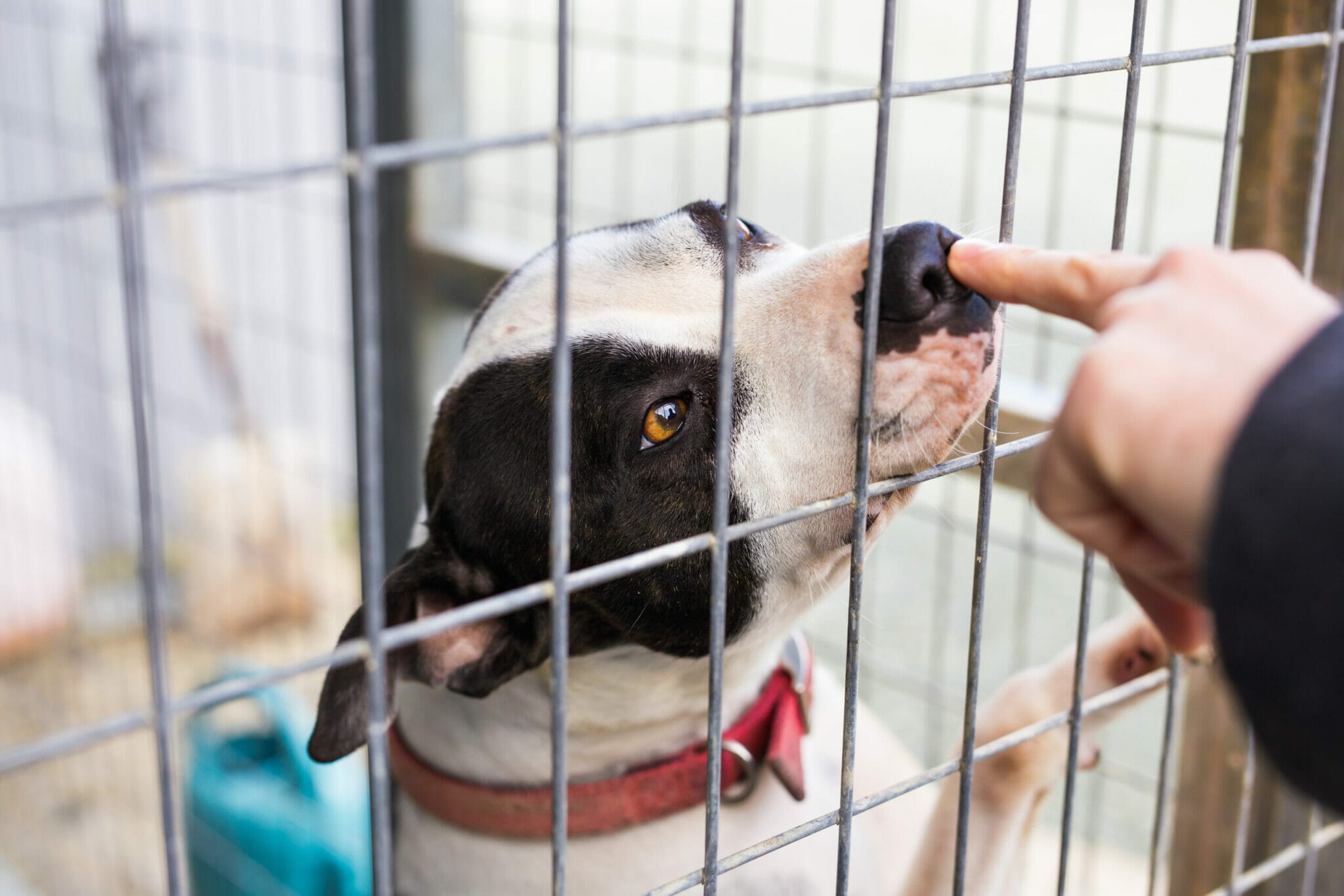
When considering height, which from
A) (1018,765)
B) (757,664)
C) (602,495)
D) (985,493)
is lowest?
(1018,765)

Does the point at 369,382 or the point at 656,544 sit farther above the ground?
the point at 369,382

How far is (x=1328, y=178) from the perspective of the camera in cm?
167

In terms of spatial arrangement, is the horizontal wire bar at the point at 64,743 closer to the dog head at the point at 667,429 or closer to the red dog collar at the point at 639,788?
the dog head at the point at 667,429

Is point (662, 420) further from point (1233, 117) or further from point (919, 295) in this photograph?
point (1233, 117)

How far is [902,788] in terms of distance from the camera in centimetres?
108

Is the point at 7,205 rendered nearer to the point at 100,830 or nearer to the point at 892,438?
the point at 892,438

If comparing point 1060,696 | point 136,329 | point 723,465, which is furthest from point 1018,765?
point 136,329

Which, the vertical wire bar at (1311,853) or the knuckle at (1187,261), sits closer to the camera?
the knuckle at (1187,261)

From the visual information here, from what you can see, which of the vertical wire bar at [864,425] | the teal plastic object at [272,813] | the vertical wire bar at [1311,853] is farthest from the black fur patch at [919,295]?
the teal plastic object at [272,813]

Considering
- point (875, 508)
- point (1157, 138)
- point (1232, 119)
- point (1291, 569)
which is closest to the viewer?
point (1291, 569)

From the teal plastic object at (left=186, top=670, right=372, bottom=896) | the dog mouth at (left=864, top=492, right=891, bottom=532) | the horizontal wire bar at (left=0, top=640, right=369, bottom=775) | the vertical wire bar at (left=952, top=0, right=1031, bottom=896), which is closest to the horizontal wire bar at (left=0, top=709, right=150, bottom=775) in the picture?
the horizontal wire bar at (left=0, top=640, right=369, bottom=775)

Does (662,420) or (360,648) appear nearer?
(360,648)

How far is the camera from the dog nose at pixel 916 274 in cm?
110

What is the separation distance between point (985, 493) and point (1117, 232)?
0.26m
